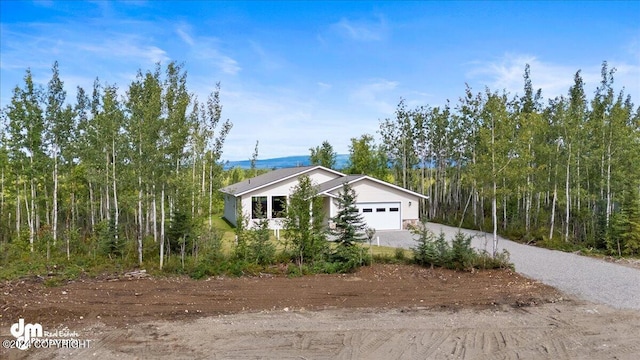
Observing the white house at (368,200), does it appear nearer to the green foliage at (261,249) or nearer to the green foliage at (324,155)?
the green foliage at (261,249)

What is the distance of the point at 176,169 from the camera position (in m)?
14.3

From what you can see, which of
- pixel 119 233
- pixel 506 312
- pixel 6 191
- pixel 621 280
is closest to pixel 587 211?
pixel 621 280

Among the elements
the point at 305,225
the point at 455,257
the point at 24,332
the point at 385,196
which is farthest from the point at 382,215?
the point at 24,332

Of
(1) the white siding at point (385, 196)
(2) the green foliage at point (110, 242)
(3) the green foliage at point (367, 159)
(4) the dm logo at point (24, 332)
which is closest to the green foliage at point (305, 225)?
(2) the green foliage at point (110, 242)

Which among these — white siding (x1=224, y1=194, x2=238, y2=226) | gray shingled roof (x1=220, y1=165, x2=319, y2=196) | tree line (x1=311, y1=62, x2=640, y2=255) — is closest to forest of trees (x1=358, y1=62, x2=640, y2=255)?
tree line (x1=311, y1=62, x2=640, y2=255)

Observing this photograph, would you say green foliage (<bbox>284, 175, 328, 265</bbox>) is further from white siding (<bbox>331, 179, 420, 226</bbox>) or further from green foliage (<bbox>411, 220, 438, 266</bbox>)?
white siding (<bbox>331, 179, 420, 226</bbox>)

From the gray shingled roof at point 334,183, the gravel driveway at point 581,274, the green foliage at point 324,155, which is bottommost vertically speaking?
the gravel driveway at point 581,274

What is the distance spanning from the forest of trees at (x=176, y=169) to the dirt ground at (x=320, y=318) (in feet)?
10.2

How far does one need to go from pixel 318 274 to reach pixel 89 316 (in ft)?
21.3

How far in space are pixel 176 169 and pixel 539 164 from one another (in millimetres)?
18109

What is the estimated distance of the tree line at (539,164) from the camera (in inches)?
606

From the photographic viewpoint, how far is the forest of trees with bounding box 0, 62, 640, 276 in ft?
46.5

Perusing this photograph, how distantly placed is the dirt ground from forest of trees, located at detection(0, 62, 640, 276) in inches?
123

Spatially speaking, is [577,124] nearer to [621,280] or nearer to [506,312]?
[621,280]
